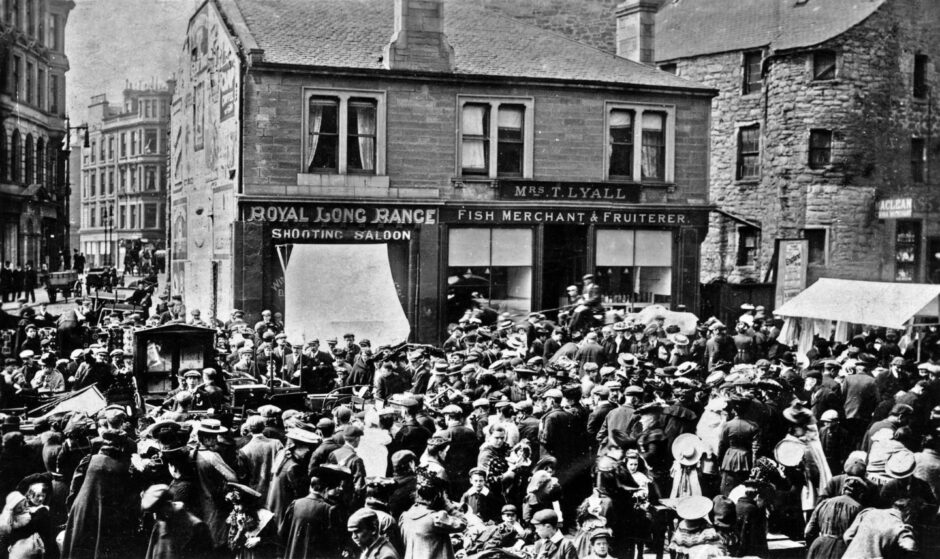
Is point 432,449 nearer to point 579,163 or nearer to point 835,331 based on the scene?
point 835,331

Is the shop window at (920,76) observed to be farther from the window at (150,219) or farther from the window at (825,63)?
the window at (150,219)

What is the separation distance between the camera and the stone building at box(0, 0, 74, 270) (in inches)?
1010

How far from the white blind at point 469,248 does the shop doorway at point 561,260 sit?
1916 mm

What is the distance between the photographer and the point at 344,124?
958 inches

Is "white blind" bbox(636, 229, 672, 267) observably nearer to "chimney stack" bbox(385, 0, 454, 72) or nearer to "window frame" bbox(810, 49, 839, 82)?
"chimney stack" bbox(385, 0, 454, 72)

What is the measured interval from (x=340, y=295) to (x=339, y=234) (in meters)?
1.90

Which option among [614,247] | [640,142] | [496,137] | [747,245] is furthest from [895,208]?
[496,137]

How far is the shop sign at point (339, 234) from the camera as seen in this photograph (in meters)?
23.7

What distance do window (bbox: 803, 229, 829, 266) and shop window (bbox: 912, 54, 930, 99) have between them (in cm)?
680

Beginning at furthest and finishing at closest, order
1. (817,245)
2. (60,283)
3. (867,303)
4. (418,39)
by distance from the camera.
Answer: (817,245)
(60,283)
(418,39)
(867,303)

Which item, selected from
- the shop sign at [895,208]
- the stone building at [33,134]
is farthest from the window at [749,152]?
the stone building at [33,134]

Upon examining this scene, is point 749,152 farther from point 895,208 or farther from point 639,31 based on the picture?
point 639,31

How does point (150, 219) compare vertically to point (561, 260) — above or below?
above

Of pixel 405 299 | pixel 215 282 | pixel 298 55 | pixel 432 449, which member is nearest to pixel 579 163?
pixel 405 299
